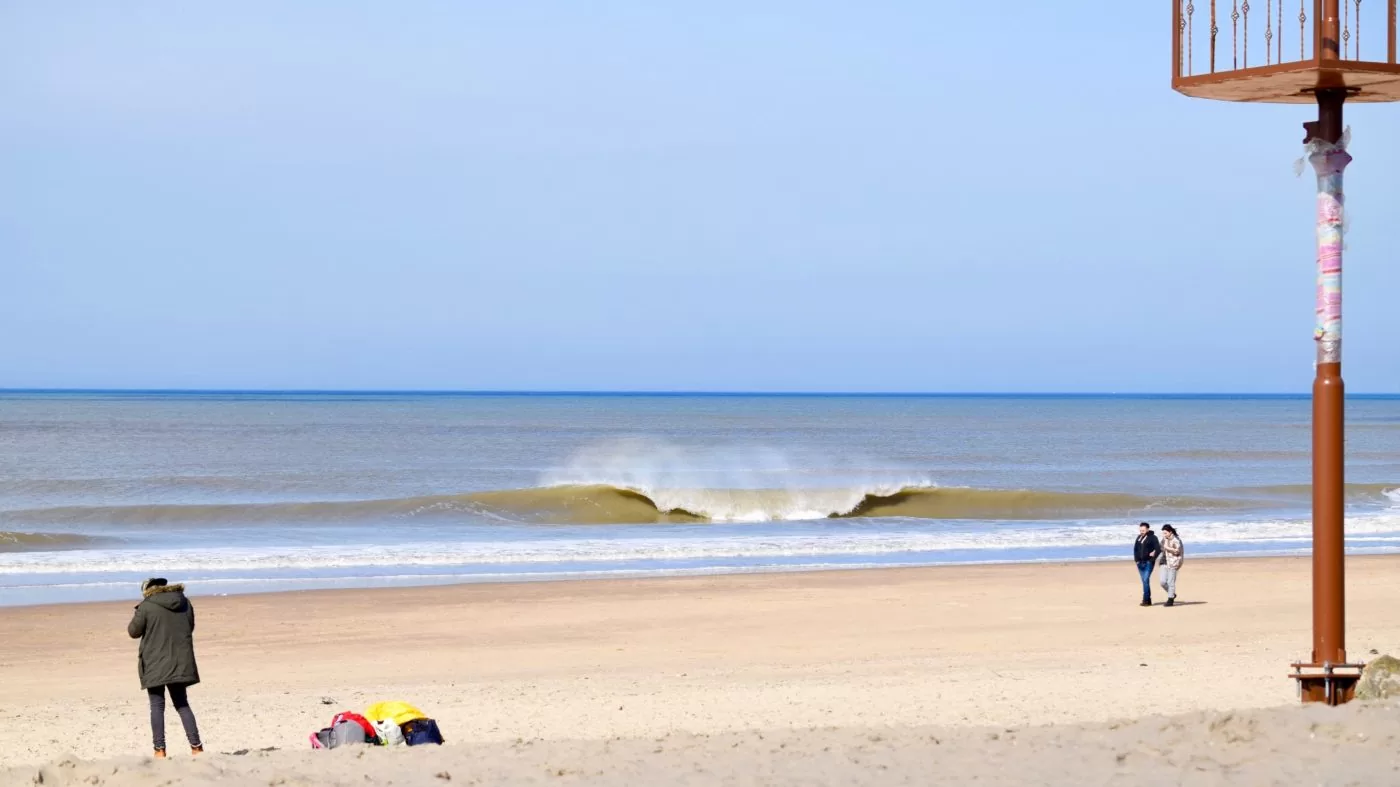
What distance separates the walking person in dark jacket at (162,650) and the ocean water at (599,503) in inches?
451

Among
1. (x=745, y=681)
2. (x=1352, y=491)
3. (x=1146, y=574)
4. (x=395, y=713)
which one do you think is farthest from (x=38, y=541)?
(x=1352, y=491)

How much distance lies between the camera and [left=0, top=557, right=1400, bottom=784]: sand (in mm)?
7555

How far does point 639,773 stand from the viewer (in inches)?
299

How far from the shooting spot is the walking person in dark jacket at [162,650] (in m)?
9.55

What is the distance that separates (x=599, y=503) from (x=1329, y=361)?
33854 mm

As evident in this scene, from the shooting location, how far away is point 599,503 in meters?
41.5

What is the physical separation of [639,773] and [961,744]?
190cm

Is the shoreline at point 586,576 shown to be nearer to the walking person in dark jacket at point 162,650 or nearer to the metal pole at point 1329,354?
the walking person in dark jacket at point 162,650

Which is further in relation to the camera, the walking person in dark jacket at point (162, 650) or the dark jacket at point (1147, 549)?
the dark jacket at point (1147, 549)

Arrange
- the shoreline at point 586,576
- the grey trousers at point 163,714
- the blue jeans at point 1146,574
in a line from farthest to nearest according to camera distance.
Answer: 1. the shoreline at point 586,576
2. the blue jeans at point 1146,574
3. the grey trousers at point 163,714

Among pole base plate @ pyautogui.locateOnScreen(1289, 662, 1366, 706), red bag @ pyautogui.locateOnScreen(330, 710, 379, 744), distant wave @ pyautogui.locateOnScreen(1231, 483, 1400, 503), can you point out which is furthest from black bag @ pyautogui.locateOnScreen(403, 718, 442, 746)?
distant wave @ pyautogui.locateOnScreen(1231, 483, 1400, 503)

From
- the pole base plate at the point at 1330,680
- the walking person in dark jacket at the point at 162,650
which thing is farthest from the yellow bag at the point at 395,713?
the pole base plate at the point at 1330,680

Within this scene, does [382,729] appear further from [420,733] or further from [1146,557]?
[1146,557]

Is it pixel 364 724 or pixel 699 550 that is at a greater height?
pixel 364 724
